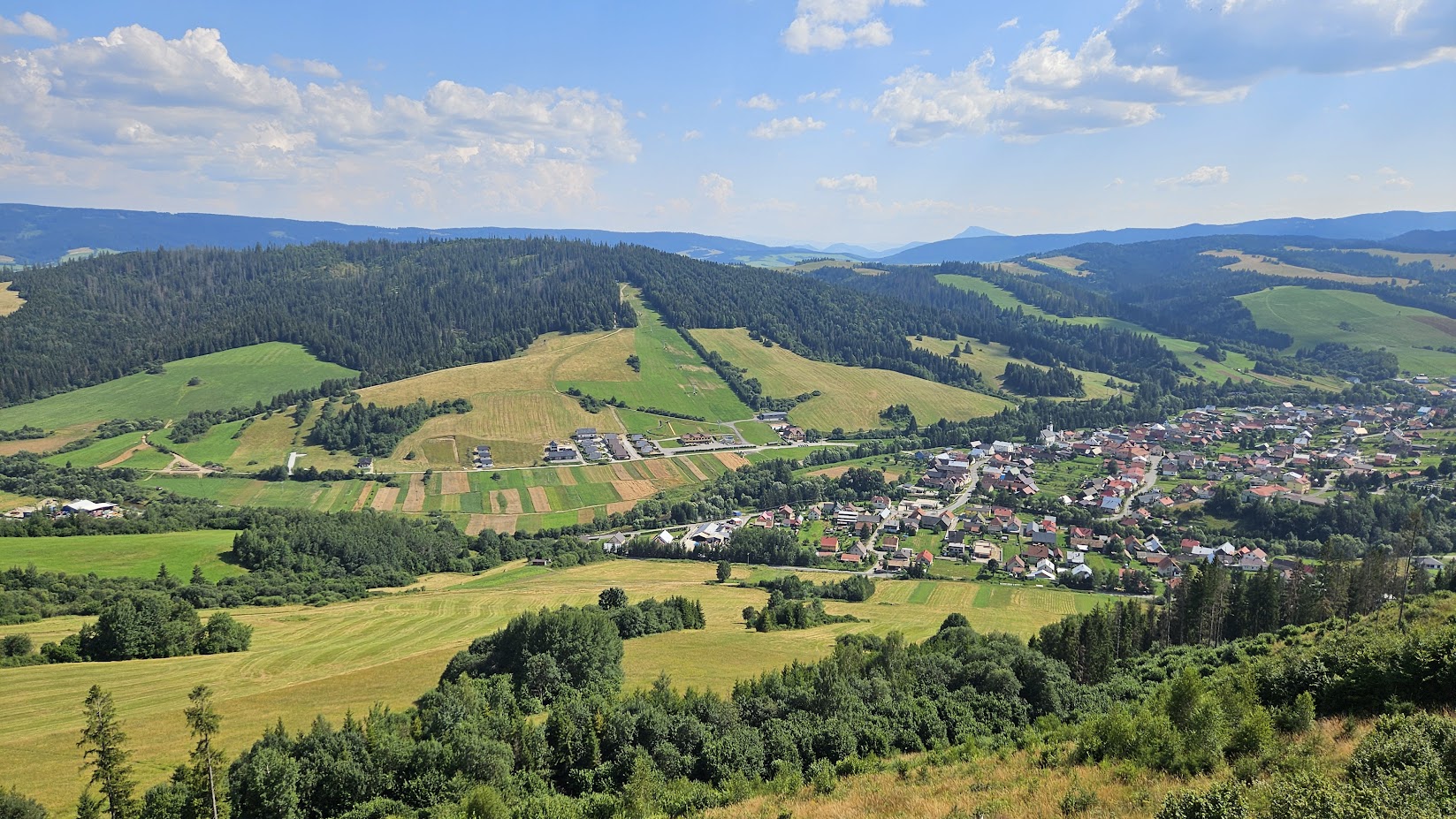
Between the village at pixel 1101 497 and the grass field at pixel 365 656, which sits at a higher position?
the grass field at pixel 365 656

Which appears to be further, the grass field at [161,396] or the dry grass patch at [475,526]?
the grass field at [161,396]

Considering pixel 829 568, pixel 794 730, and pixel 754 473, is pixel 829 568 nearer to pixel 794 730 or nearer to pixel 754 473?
pixel 754 473

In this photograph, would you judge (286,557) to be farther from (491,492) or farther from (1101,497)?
(1101,497)

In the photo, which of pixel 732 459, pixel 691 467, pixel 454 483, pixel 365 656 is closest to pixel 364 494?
pixel 454 483

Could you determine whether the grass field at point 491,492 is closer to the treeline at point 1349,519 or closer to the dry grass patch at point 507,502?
the dry grass patch at point 507,502

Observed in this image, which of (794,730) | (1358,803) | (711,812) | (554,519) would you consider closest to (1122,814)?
(1358,803)

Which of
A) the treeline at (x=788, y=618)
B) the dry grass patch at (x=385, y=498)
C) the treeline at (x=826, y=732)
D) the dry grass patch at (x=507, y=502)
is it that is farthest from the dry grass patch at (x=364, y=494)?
the treeline at (x=826, y=732)
